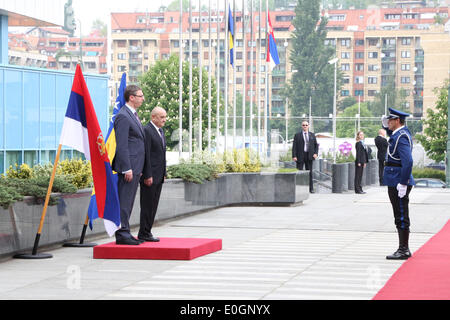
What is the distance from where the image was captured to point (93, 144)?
12.5 metres

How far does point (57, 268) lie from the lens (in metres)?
11.2

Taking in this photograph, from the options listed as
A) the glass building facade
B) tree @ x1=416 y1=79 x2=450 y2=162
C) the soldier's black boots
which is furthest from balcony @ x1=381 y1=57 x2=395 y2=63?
the soldier's black boots

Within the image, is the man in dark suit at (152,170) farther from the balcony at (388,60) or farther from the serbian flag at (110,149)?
the balcony at (388,60)

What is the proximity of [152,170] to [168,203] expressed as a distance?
5.01 m

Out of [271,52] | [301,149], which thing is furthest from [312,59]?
[301,149]

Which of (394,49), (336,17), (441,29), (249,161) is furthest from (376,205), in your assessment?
(336,17)

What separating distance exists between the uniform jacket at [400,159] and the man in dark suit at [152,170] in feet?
9.98

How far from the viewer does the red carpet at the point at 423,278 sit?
8.91 meters

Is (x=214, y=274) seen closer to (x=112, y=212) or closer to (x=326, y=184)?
(x=112, y=212)

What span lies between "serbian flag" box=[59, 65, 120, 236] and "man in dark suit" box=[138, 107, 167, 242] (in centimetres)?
60

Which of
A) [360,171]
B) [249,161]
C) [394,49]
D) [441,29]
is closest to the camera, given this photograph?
[249,161]

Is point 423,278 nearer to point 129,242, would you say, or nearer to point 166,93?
point 129,242

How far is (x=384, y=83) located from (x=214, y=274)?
159417 millimetres

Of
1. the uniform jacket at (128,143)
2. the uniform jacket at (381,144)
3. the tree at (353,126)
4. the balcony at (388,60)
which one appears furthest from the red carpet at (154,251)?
the balcony at (388,60)
